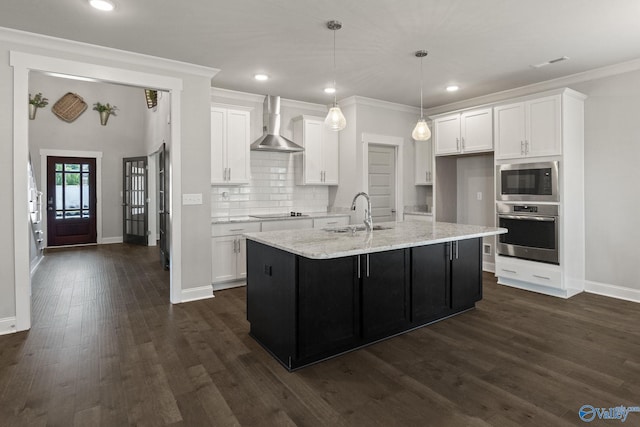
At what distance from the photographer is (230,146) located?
489 cm

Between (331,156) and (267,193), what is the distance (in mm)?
1183

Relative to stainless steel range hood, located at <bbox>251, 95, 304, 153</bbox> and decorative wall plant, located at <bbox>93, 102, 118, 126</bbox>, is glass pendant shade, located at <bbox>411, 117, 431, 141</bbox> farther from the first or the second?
decorative wall plant, located at <bbox>93, 102, 118, 126</bbox>

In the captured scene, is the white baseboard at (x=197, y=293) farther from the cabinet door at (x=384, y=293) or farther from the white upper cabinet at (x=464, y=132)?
the white upper cabinet at (x=464, y=132)

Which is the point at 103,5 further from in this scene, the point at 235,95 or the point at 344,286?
the point at 344,286

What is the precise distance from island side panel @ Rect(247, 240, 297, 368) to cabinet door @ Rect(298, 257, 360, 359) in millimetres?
69

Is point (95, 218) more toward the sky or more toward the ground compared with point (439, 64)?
more toward the ground

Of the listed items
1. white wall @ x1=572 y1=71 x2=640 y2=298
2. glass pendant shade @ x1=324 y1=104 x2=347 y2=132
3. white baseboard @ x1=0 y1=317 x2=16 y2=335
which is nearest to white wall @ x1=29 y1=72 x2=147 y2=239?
white baseboard @ x1=0 y1=317 x2=16 y2=335

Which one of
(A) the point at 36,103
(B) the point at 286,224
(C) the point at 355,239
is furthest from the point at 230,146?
(A) the point at 36,103

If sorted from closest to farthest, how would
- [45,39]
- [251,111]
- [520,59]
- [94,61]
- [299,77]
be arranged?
1. [45,39]
2. [94,61]
3. [520,59]
4. [299,77]
5. [251,111]

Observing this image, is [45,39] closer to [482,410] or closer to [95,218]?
[482,410]

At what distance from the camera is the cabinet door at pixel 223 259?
4.52 m

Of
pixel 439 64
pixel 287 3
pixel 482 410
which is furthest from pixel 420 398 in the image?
pixel 439 64

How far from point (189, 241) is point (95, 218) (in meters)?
6.00

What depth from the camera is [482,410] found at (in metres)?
2.08
